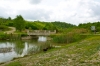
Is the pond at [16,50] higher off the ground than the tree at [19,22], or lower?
lower

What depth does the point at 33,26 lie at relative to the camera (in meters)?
154

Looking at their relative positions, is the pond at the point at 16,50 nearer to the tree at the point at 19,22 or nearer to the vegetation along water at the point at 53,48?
the vegetation along water at the point at 53,48

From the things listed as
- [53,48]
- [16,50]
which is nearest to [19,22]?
[16,50]

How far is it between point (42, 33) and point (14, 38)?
42.7 feet

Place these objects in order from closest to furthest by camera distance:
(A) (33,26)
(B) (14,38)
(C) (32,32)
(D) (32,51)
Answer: (D) (32,51) → (B) (14,38) → (C) (32,32) → (A) (33,26)

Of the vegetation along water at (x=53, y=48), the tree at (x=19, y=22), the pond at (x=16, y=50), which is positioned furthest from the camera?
the tree at (x=19, y=22)

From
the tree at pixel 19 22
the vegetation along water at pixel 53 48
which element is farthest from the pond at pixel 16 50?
the tree at pixel 19 22

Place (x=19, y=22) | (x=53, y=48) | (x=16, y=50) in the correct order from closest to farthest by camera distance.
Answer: (x=53, y=48), (x=16, y=50), (x=19, y=22)

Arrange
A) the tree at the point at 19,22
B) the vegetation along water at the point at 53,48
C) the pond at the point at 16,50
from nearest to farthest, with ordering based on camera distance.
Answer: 1. the vegetation along water at the point at 53,48
2. the pond at the point at 16,50
3. the tree at the point at 19,22

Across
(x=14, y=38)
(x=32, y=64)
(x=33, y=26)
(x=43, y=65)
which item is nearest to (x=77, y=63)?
(x=43, y=65)

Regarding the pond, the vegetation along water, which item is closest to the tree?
the vegetation along water

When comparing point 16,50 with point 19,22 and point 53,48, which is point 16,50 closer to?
point 53,48

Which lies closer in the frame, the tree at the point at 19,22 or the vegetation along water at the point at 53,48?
the vegetation along water at the point at 53,48

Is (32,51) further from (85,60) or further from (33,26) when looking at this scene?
(33,26)
